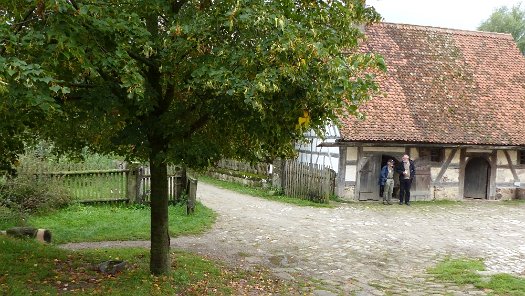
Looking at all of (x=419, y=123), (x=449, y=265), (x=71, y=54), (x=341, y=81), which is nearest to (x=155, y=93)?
(x=71, y=54)

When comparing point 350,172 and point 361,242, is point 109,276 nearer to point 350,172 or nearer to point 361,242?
point 361,242

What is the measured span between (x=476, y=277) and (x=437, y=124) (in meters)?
11.5

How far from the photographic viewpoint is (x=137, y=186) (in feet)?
47.3

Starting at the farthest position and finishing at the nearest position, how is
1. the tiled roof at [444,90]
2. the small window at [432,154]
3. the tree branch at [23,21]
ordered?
the small window at [432,154]
the tiled roof at [444,90]
the tree branch at [23,21]

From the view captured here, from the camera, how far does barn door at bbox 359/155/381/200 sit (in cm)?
1864

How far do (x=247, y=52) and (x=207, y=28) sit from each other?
0.55m

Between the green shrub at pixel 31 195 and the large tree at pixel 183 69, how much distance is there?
549 cm

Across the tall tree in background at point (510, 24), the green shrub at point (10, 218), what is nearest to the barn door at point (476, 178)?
the green shrub at point (10, 218)

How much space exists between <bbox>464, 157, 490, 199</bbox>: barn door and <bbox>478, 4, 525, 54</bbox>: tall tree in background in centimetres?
3159

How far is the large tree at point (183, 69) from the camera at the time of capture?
5164mm

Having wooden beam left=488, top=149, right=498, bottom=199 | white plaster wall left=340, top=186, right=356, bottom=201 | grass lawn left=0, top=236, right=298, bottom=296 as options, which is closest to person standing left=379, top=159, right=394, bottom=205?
white plaster wall left=340, top=186, right=356, bottom=201

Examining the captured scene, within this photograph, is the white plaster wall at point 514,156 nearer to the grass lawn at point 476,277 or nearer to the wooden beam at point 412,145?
the wooden beam at point 412,145

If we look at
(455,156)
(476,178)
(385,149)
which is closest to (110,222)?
(385,149)

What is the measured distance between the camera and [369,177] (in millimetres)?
18797
